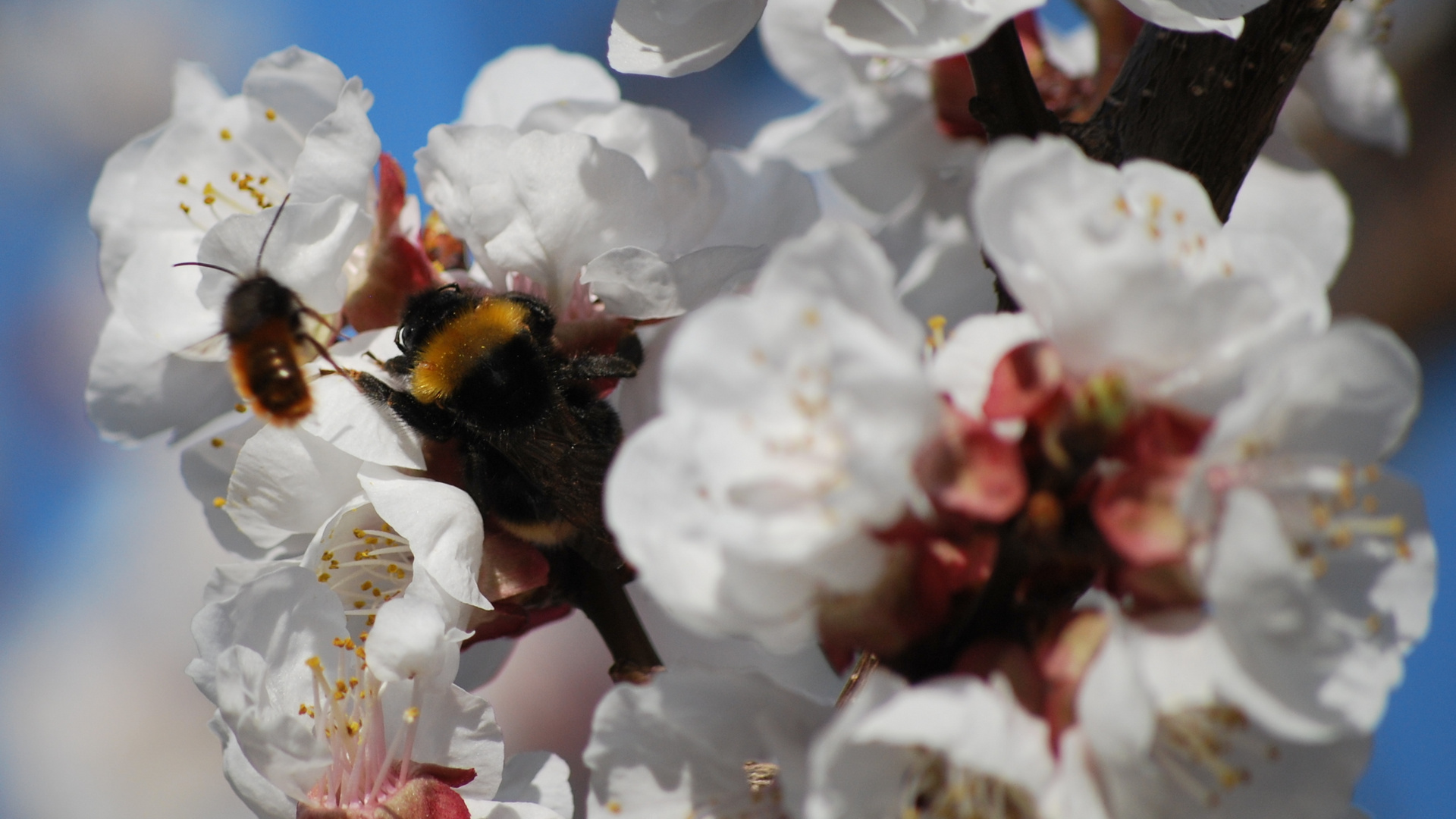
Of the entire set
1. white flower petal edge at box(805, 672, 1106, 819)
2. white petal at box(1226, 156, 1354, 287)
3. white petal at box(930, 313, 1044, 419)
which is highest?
white petal at box(930, 313, 1044, 419)

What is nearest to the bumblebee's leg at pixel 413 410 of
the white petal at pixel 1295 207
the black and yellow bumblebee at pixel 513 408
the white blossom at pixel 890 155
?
the black and yellow bumblebee at pixel 513 408

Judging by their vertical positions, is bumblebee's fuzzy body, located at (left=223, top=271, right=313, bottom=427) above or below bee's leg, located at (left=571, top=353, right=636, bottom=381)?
below

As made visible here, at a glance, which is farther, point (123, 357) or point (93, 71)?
point (93, 71)

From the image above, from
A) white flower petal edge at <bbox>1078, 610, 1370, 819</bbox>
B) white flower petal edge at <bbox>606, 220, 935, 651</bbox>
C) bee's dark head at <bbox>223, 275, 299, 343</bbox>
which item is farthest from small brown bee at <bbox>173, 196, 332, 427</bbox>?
white flower petal edge at <bbox>1078, 610, 1370, 819</bbox>

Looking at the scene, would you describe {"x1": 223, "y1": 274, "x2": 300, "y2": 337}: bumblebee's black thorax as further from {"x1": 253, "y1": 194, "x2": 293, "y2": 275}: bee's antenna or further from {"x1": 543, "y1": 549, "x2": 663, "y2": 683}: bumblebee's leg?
{"x1": 543, "y1": 549, "x2": 663, "y2": 683}: bumblebee's leg

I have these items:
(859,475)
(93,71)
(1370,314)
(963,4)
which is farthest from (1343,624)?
(93,71)

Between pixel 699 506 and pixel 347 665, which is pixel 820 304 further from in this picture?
pixel 347 665

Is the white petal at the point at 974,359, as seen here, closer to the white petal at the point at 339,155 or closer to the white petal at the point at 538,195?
the white petal at the point at 538,195
